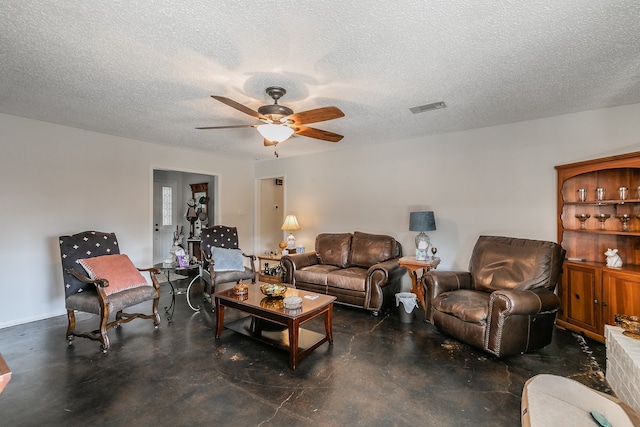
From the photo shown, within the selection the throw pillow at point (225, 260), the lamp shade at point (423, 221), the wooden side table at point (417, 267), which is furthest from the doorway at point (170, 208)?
the wooden side table at point (417, 267)

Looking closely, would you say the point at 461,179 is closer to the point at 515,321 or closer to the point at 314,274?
the point at 515,321

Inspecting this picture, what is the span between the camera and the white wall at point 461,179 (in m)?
3.37

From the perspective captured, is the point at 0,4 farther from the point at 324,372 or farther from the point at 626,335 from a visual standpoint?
the point at 626,335

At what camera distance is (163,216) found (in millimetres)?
7289

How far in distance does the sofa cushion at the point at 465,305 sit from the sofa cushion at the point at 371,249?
1.27 metres

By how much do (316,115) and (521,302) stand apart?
2425 millimetres

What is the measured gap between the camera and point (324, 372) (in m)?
2.42

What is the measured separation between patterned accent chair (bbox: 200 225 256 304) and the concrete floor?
0.84m

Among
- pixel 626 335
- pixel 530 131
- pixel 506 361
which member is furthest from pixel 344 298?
pixel 530 131

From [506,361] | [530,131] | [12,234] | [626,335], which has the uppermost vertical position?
[530,131]

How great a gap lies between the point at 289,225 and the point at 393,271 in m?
2.33

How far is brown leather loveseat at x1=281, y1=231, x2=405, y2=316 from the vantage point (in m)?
3.76

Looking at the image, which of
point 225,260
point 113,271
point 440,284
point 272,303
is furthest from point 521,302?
point 113,271

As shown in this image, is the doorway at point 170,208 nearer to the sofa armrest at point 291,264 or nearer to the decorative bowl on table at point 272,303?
the sofa armrest at point 291,264
